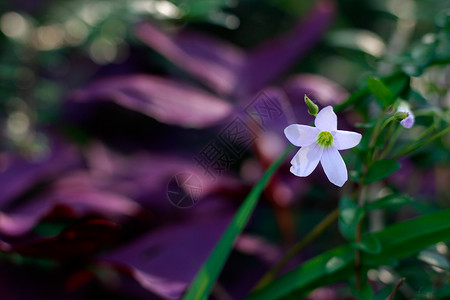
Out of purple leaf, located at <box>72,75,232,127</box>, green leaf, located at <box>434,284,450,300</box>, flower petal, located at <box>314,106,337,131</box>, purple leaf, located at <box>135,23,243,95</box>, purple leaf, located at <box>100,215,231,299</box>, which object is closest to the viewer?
flower petal, located at <box>314,106,337,131</box>

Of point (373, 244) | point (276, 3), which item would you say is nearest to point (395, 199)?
point (373, 244)

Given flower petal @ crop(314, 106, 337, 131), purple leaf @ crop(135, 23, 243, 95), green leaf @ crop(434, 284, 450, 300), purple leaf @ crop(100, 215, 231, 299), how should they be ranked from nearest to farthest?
flower petal @ crop(314, 106, 337, 131)
green leaf @ crop(434, 284, 450, 300)
purple leaf @ crop(100, 215, 231, 299)
purple leaf @ crop(135, 23, 243, 95)

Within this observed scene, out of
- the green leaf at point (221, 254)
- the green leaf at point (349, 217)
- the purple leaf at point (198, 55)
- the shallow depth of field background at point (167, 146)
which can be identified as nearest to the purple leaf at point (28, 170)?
the shallow depth of field background at point (167, 146)

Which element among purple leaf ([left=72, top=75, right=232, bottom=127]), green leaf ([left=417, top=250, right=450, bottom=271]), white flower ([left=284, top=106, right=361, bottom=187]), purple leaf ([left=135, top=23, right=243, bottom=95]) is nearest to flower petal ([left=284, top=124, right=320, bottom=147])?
white flower ([left=284, top=106, right=361, bottom=187])

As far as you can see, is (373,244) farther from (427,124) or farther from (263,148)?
(263,148)

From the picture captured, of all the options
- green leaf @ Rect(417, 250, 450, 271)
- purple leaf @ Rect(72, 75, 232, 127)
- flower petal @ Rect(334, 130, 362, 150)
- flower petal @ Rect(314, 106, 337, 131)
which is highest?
flower petal @ Rect(314, 106, 337, 131)

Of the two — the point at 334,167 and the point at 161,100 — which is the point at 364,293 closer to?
the point at 334,167

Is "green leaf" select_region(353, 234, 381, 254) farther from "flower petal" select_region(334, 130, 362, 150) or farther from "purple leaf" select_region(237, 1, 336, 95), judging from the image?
"purple leaf" select_region(237, 1, 336, 95)
